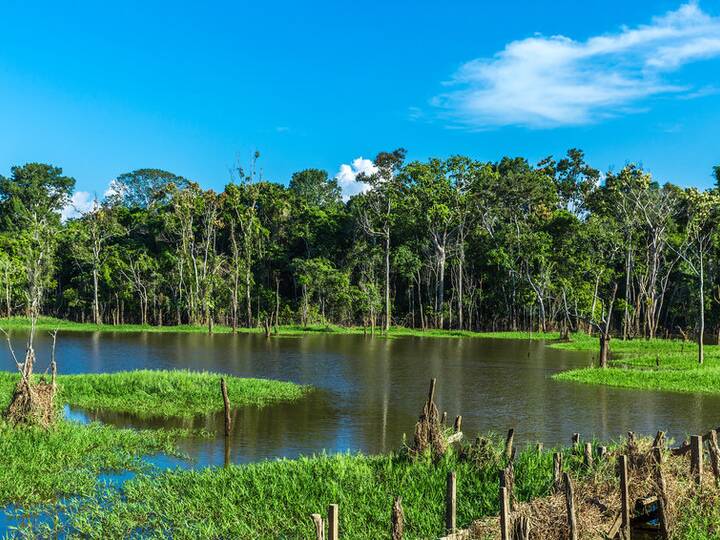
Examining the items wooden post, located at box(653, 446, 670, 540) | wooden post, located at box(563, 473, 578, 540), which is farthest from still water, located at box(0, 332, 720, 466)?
wooden post, located at box(563, 473, 578, 540)

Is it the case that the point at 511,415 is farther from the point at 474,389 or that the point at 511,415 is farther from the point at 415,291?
the point at 415,291

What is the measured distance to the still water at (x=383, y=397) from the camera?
73.1 ft

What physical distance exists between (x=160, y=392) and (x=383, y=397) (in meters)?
9.74

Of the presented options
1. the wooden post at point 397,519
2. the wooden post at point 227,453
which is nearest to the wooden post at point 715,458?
the wooden post at point 397,519

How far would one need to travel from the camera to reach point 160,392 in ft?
91.9

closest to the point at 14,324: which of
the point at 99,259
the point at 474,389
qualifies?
the point at 99,259

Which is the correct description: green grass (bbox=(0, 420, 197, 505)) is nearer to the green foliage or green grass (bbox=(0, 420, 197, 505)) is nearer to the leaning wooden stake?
the green foliage

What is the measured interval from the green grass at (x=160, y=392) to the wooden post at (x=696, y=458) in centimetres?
1784

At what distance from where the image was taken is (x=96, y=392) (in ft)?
93.0

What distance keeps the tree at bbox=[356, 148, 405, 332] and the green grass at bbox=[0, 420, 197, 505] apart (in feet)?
194

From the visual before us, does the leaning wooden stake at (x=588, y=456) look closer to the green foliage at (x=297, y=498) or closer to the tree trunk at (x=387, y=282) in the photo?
the green foliage at (x=297, y=498)

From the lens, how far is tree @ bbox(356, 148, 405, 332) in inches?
3159

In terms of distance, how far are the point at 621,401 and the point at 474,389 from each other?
6.98m

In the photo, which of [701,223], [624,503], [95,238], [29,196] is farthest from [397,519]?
[29,196]
